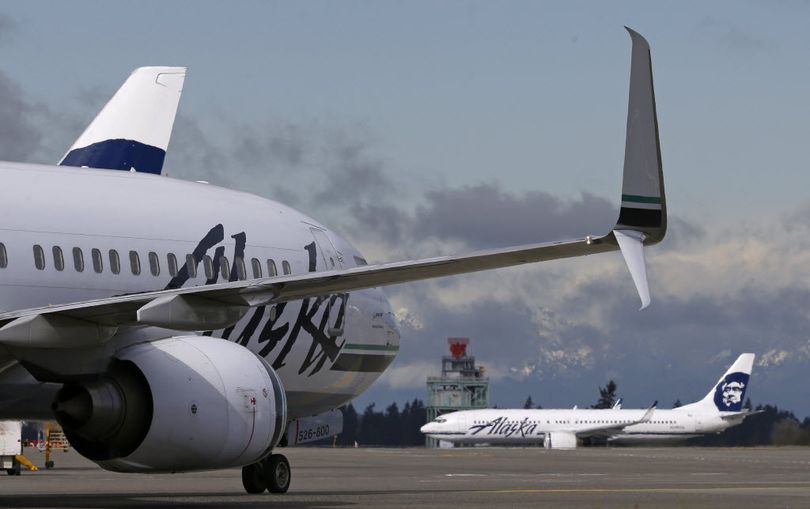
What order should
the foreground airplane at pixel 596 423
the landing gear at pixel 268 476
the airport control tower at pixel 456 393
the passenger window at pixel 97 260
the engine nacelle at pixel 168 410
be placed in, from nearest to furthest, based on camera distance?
the engine nacelle at pixel 168 410 < the passenger window at pixel 97 260 < the landing gear at pixel 268 476 < the foreground airplane at pixel 596 423 < the airport control tower at pixel 456 393

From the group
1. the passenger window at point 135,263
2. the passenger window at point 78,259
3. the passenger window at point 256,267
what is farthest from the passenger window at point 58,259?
the passenger window at point 256,267

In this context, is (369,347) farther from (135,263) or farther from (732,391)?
(732,391)

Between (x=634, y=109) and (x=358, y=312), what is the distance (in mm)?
8718

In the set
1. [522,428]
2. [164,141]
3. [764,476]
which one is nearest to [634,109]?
[164,141]

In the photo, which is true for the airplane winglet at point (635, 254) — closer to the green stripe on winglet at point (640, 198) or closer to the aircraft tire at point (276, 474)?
the green stripe on winglet at point (640, 198)

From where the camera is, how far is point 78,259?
2008cm

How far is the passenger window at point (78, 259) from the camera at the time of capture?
2002 centimetres

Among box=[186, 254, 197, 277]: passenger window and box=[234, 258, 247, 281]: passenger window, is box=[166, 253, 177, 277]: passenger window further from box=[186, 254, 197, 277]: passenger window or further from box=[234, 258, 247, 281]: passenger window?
box=[234, 258, 247, 281]: passenger window

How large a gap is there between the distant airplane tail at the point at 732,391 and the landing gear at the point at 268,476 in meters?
101

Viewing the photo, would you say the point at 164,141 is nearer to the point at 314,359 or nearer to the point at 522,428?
the point at 314,359

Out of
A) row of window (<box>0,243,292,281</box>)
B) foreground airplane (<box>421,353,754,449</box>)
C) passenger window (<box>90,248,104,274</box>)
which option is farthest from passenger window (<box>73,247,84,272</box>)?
foreground airplane (<box>421,353,754,449</box>)

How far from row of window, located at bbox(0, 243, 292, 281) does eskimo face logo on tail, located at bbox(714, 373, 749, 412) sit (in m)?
102

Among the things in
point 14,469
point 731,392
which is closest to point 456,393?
point 731,392

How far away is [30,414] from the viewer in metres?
20.5
